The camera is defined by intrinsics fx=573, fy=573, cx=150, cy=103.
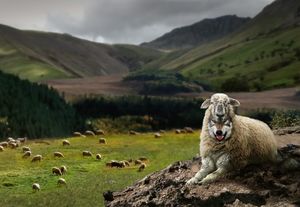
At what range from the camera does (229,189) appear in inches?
740

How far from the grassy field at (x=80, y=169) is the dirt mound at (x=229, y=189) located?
1034 cm

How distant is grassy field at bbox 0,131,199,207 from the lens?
33.1 metres

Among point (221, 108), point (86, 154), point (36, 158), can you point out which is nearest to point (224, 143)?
point (221, 108)

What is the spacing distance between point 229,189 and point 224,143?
4.97 ft

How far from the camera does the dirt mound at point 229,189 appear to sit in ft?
60.5

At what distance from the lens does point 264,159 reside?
20.0 meters

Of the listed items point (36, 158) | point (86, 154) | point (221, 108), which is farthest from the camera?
point (86, 154)

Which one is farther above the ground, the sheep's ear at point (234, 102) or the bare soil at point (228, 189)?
the sheep's ear at point (234, 102)

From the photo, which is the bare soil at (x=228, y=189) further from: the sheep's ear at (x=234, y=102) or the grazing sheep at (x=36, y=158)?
the grazing sheep at (x=36, y=158)

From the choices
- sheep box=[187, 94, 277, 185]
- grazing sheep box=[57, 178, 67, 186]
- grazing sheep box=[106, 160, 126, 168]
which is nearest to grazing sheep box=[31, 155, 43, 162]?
grazing sheep box=[106, 160, 126, 168]

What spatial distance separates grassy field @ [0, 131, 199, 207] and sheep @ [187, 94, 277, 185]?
42.3 feet

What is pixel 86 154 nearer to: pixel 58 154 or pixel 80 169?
pixel 58 154

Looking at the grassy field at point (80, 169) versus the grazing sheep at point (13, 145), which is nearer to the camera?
the grassy field at point (80, 169)

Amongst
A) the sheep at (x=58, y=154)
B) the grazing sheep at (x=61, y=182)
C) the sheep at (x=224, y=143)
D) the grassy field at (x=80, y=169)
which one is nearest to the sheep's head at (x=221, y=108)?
the sheep at (x=224, y=143)
